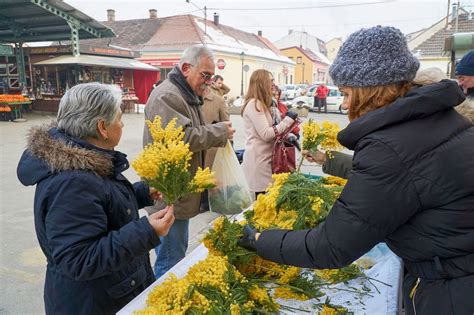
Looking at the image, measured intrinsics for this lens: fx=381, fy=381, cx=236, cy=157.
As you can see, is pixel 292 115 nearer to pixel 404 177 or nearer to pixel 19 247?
pixel 404 177

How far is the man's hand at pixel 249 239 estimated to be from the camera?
1790mm

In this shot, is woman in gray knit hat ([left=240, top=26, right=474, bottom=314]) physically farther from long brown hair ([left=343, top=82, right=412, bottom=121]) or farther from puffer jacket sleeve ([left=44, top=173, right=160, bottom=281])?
puffer jacket sleeve ([left=44, top=173, right=160, bottom=281])

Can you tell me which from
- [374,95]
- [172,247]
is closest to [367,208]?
[374,95]

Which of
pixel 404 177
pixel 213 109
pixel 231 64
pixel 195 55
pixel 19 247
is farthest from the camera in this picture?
pixel 231 64

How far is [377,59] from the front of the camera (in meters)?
1.33

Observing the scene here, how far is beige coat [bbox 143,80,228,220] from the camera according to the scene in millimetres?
2676

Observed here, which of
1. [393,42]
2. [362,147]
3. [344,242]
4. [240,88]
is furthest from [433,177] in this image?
[240,88]

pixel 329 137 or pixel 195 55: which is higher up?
pixel 195 55

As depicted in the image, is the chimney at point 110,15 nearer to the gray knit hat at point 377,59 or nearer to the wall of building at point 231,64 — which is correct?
the wall of building at point 231,64

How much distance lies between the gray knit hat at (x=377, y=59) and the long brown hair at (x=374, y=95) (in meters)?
0.03

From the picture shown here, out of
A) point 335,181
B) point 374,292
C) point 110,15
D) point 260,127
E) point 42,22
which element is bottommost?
point 374,292

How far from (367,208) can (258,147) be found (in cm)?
291

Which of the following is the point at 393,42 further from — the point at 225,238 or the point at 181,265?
the point at 181,265

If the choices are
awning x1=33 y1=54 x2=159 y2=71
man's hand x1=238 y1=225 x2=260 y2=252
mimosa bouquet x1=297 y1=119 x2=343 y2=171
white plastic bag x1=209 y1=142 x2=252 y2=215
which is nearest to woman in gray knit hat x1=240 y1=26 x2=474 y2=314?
man's hand x1=238 y1=225 x2=260 y2=252
